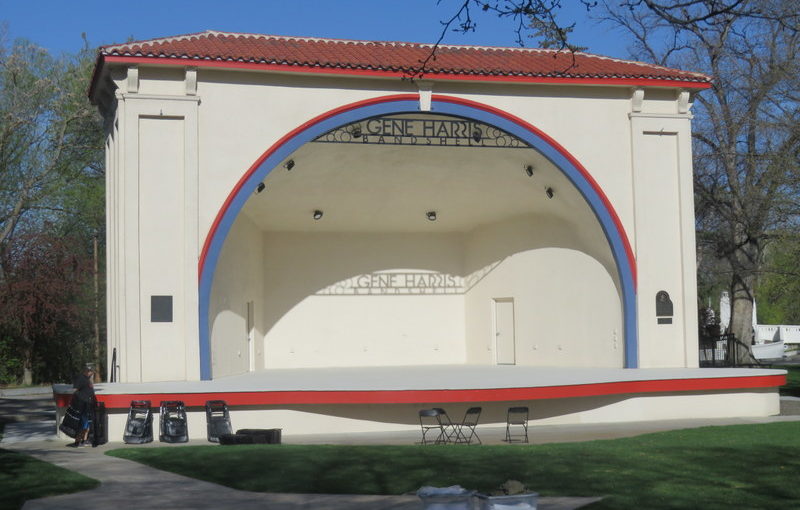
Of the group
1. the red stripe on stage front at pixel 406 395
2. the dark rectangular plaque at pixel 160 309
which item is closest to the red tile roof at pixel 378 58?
the dark rectangular plaque at pixel 160 309

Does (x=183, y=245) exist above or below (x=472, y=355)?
above

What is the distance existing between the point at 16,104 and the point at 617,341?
2410 cm

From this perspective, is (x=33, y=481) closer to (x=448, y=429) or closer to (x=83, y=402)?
(x=83, y=402)

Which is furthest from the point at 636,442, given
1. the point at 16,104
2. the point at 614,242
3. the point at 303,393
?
the point at 16,104

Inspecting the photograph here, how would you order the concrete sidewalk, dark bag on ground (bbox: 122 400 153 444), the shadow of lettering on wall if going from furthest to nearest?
the shadow of lettering on wall < dark bag on ground (bbox: 122 400 153 444) < the concrete sidewalk

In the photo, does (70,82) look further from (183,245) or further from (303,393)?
(303,393)

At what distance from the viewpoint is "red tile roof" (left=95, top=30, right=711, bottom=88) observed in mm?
19688

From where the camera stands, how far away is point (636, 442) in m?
15.4

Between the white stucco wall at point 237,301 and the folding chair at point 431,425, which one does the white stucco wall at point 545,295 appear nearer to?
the folding chair at point 431,425

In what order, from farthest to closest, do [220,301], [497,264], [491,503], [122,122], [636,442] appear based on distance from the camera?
[497,264]
[220,301]
[122,122]
[636,442]
[491,503]

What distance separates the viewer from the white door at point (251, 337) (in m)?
26.3

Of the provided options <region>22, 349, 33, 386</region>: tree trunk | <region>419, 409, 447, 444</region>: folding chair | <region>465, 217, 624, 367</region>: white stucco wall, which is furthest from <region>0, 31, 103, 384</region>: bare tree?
<region>419, 409, 447, 444</region>: folding chair

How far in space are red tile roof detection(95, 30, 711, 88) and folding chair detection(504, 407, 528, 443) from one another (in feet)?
20.4

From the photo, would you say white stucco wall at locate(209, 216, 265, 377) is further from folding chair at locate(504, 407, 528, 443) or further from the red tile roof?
folding chair at locate(504, 407, 528, 443)
